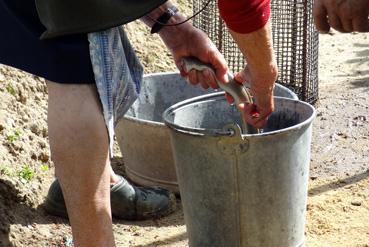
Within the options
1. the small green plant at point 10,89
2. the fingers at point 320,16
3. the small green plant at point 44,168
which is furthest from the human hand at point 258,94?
the small green plant at point 10,89

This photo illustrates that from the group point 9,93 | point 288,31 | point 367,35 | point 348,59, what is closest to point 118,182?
point 9,93

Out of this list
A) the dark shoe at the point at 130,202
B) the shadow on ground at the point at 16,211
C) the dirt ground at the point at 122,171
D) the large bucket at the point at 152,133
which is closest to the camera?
the shadow on ground at the point at 16,211

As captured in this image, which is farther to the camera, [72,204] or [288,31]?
[288,31]

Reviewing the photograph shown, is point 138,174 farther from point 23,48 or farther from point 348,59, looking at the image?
point 348,59

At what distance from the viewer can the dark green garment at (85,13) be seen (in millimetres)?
2600

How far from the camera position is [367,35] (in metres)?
6.32

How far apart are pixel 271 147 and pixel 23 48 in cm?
96

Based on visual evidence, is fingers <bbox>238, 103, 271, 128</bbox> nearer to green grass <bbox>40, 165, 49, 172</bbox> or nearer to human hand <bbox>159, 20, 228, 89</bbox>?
human hand <bbox>159, 20, 228, 89</bbox>

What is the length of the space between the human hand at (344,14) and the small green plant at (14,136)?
5.72 feet

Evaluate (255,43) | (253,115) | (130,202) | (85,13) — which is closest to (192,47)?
(253,115)

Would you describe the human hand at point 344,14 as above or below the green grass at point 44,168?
above

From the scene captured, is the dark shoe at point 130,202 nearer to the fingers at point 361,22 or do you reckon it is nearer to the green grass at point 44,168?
the green grass at point 44,168

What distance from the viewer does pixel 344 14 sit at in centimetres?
253

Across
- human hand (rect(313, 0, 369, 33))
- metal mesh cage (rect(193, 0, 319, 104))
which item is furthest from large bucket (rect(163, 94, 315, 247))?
metal mesh cage (rect(193, 0, 319, 104))
